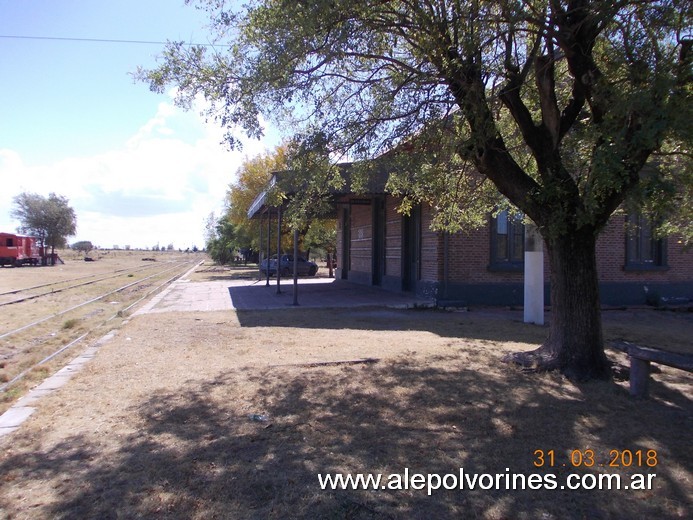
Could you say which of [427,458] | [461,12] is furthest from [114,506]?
[461,12]

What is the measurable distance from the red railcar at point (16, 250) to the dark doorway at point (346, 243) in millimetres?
36060

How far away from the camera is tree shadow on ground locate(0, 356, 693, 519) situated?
11.1ft

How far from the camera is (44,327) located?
12.2 meters

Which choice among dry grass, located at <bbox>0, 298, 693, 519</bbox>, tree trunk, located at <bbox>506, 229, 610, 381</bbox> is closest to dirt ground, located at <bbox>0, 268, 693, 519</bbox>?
dry grass, located at <bbox>0, 298, 693, 519</bbox>

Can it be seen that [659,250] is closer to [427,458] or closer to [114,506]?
[427,458]

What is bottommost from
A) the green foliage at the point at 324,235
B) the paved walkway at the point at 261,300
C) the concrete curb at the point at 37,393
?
the concrete curb at the point at 37,393

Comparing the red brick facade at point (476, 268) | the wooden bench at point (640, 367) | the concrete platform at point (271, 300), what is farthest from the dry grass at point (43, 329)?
the red brick facade at point (476, 268)

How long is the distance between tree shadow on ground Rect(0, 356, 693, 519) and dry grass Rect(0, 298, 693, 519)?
0.05ft

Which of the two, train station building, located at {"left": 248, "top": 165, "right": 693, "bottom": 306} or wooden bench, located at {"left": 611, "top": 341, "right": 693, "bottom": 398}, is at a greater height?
train station building, located at {"left": 248, "top": 165, "right": 693, "bottom": 306}

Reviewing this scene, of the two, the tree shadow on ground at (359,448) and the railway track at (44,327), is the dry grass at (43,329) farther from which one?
the tree shadow on ground at (359,448)

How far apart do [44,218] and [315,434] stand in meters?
68.3

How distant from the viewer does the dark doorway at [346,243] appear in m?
24.1

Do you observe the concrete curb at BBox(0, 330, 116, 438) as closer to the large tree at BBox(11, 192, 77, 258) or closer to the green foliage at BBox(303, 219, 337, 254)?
the green foliage at BBox(303, 219, 337, 254)

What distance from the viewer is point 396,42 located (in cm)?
829
